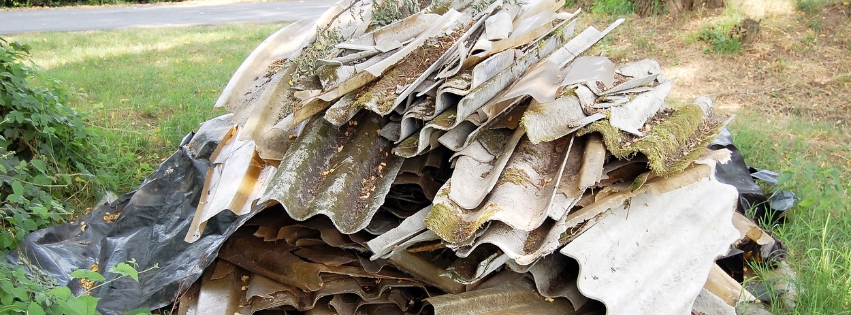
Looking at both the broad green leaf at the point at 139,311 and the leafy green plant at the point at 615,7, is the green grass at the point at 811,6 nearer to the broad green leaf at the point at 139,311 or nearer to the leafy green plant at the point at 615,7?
the leafy green plant at the point at 615,7

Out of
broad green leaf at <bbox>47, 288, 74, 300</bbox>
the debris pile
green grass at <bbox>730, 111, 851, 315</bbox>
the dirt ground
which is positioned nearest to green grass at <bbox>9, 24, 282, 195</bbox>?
the debris pile

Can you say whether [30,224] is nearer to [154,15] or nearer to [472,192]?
[472,192]

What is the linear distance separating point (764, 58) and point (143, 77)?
6944 millimetres

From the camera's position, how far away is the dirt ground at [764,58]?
5.99m

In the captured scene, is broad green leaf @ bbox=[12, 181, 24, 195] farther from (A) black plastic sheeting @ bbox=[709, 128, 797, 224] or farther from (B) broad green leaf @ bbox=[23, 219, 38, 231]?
(A) black plastic sheeting @ bbox=[709, 128, 797, 224]

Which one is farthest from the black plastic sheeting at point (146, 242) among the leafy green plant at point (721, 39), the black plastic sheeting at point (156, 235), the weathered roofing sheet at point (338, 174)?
the leafy green plant at point (721, 39)

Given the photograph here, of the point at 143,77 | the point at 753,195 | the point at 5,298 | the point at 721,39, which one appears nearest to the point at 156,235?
the point at 5,298

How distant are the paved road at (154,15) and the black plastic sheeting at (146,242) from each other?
27.1 feet

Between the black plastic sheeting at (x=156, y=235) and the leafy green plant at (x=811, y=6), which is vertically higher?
the black plastic sheeting at (x=156, y=235)

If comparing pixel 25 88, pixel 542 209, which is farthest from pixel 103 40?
pixel 542 209

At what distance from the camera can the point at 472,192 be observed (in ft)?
8.00

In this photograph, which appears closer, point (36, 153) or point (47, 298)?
point (47, 298)

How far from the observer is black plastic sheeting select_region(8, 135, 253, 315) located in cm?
296

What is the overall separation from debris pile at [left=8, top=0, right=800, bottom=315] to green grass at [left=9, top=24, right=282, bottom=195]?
6.51ft
